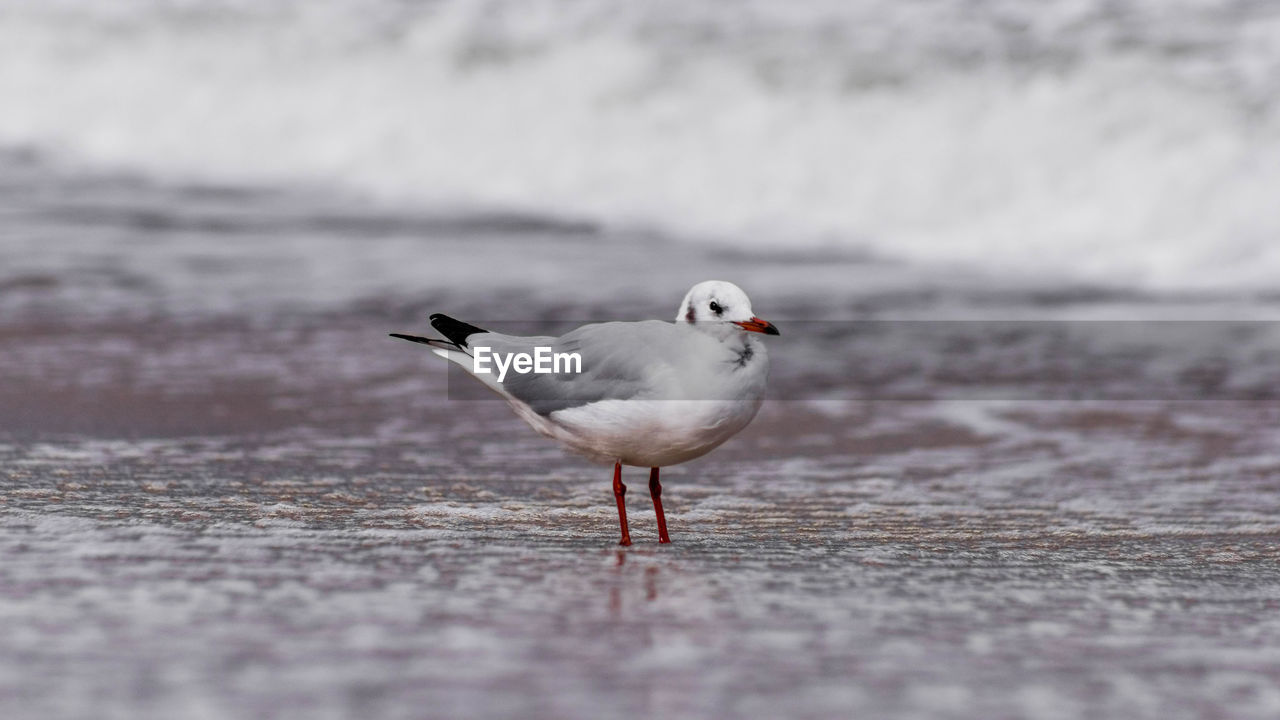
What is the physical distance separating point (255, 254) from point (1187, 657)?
22.2 feet

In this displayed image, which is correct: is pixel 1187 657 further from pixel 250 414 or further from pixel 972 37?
pixel 972 37

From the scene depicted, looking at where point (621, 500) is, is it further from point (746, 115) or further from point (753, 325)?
point (746, 115)

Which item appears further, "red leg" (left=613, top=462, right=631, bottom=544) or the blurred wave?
the blurred wave

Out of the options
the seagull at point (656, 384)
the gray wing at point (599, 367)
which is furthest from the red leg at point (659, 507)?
the gray wing at point (599, 367)

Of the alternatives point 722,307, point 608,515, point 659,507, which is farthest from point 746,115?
point 722,307

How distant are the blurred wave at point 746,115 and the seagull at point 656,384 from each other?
5080 mm

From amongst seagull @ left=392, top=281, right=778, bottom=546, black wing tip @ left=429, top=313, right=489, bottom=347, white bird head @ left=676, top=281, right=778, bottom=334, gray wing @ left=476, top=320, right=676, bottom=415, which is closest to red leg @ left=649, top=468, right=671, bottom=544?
seagull @ left=392, top=281, right=778, bottom=546

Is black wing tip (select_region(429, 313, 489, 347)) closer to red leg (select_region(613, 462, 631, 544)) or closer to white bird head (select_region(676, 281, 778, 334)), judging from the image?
red leg (select_region(613, 462, 631, 544))

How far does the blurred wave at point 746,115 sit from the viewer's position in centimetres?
888

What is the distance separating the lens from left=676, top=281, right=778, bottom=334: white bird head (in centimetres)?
330

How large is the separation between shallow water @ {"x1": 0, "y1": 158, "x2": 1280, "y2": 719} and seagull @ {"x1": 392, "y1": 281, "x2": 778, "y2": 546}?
0.73 ft

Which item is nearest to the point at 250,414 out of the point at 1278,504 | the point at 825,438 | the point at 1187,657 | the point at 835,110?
the point at 825,438

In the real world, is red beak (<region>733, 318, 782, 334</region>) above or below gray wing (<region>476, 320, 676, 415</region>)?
above

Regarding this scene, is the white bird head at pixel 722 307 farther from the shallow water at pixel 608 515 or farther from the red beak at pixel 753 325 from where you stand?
the shallow water at pixel 608 515
